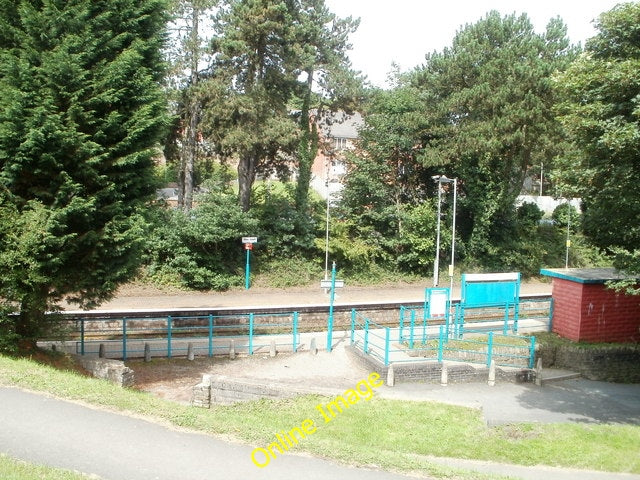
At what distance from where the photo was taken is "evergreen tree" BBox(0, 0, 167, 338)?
1218 cm

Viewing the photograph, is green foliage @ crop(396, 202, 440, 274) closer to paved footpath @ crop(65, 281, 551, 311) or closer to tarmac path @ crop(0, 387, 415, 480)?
paved footpath @ crop(65, 281, 551, 311)

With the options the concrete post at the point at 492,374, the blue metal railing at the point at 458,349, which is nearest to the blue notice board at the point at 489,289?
the blue metal railing at the point at 458,349

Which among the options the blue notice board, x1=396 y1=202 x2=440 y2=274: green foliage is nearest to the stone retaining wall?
the blue notice board

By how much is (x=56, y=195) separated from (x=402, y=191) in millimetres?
23664

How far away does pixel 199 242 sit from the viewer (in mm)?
28516

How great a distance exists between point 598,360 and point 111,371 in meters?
13.3

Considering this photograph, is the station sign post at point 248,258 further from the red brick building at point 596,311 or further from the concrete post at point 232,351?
the red brick building at point 596,311

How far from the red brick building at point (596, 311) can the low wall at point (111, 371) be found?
13.1m

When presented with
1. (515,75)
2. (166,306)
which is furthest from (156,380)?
(515,75)

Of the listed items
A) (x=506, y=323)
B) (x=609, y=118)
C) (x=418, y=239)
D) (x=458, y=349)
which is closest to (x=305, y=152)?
(x=418, y=239)

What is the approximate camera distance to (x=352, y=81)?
98.2 ft

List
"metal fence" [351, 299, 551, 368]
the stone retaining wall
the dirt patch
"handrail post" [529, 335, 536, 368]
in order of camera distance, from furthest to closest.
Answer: "metal fence" [351, 299, 551, 368] → "handrail post" [529, 335, 536, 368] → the stone retaining wall → the dirt patch

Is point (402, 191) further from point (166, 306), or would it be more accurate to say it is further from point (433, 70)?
point (166, 306)

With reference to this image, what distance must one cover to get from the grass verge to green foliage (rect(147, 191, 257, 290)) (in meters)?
15.8
